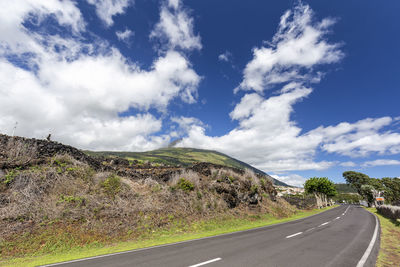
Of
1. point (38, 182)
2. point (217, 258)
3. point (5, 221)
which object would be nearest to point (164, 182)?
point (38, 182)

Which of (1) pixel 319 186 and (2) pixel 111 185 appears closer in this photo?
(2) pixel 111 185

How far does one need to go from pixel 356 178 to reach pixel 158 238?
7849 cm

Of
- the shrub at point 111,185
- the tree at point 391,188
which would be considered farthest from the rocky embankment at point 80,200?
the tree at point 391,188

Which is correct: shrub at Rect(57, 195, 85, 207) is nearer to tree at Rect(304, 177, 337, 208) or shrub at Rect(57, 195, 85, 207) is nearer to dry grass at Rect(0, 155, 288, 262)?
dry grass at Rect(0, 155, 288, 262)

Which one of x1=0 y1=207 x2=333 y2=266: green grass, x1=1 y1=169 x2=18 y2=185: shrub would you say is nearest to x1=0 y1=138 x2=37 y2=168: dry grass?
x1=1 y1=169 x2=18 y2=185: shrub

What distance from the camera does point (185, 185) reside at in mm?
20812

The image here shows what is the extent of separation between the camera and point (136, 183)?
63.1 feet

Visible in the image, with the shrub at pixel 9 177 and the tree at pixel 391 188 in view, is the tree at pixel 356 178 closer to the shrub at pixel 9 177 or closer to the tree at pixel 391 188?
the tree at pixel 391 188

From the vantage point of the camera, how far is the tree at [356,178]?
202ft

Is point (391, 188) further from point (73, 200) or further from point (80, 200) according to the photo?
point (73, 200)

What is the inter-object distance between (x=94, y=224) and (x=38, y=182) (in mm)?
5595

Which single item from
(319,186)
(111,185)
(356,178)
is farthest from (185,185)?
(356,178)

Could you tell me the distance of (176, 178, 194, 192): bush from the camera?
20617 mm

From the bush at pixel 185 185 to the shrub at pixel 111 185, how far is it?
6.54 meters
